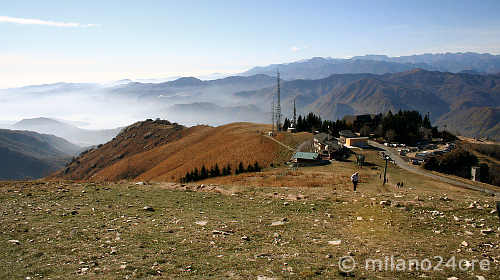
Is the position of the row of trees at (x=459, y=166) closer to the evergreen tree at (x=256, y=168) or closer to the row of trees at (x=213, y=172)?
the evergreen tree at (x=256, y=168)

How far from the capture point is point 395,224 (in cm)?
1485

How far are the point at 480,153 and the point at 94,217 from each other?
281 feet

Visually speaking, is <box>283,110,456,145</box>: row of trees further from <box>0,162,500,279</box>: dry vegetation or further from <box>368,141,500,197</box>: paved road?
<box>0,162,500,279</box>: dry vegetation

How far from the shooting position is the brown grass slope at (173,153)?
70.8 m

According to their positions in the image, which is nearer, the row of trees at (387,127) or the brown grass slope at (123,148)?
the row of trees at (387,127)

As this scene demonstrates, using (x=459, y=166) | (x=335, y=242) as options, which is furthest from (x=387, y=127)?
(x=335, y=242)

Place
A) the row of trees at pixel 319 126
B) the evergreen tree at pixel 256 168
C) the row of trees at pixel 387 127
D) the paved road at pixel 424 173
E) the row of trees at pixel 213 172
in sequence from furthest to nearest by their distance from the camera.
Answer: the row of trees at pixel 319 126, the row of trees at pixel 387 127, the evergreen tree at pixel 256 168, the row of trees at pixel 213 172, the paved road at pixel 424 173

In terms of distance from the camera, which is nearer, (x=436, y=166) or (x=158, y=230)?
(x=158, y=230)

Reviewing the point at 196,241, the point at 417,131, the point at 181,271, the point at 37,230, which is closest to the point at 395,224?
the point at 196,241

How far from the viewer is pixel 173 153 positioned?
105 meters

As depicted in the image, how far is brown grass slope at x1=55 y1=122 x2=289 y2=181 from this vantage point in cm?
7081

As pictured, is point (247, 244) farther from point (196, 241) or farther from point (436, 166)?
point (436, 166)

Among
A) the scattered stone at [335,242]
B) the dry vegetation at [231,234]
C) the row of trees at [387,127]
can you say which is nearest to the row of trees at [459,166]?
the row of trees at [387,127]

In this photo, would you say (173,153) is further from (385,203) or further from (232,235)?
(232,235)
